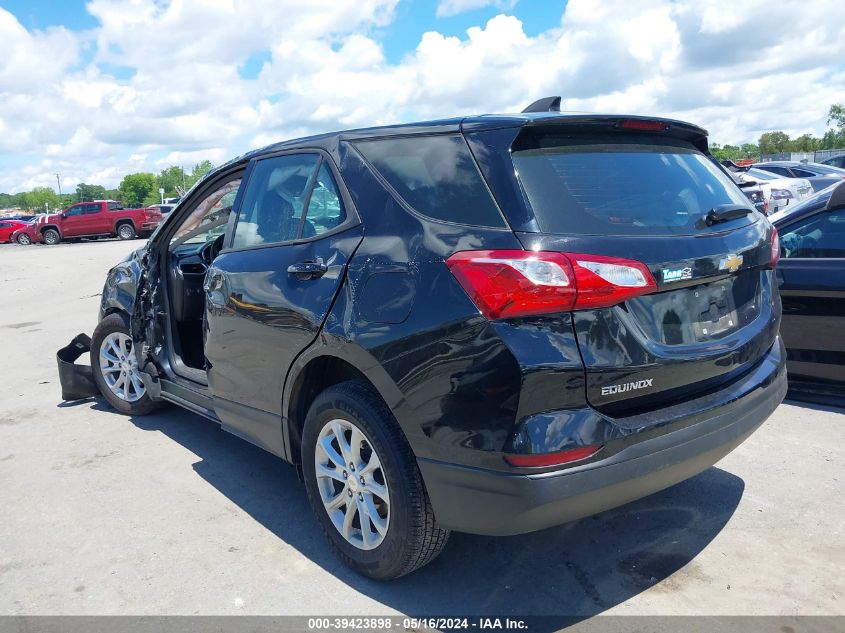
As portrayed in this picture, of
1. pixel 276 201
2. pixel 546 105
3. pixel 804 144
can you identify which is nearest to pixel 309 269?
pixel 276 201

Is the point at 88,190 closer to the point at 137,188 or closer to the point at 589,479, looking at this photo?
the point at 137,188

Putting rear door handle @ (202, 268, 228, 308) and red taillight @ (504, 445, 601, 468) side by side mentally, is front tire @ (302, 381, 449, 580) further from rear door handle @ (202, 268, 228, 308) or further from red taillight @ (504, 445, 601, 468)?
rear door handle @ (202, 268, 228, 308)

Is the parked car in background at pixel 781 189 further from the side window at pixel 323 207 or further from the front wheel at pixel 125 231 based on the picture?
the front wheel at pixel 125 231

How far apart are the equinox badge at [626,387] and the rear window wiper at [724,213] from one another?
2.71 feet

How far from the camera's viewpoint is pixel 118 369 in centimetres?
554

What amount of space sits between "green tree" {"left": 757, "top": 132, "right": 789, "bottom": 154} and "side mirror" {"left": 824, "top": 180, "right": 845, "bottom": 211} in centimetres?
9970

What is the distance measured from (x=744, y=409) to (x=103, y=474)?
3712 mm

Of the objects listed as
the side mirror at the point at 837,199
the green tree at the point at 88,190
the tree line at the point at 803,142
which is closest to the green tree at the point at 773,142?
the tree line at the point at 803,142

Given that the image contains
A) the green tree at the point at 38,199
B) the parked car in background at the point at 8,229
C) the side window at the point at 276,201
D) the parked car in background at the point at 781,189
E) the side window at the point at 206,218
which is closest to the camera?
the side window at the point at 276,201

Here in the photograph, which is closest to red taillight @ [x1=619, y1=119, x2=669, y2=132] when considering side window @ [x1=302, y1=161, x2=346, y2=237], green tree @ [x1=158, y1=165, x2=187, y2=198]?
side window @ [x1=302, y1=161, x2=346, y2=237]

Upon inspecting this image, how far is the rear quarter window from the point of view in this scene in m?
2.64

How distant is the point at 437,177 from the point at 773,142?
108586mm

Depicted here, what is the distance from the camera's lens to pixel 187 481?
4.29m

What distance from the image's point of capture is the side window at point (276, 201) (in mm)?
3533
